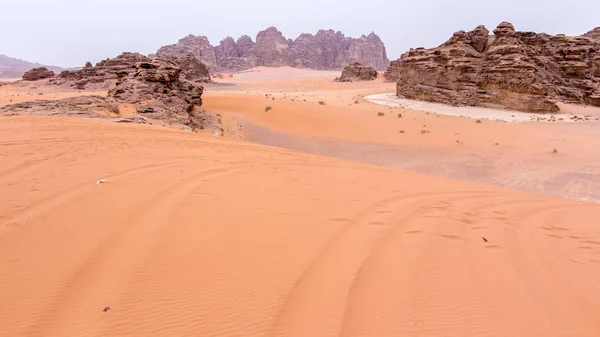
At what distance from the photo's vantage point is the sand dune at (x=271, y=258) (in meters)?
1.83

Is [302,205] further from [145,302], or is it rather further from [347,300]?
[145,302]

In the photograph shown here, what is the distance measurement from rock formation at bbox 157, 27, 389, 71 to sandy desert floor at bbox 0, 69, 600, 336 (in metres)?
80.2

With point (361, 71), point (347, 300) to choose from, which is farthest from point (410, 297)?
point (361, 71)

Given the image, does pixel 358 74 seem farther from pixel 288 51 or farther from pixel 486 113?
pixel 288 51

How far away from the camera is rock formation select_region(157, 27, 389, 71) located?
83062 millimetres

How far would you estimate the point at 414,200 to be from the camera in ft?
14.3

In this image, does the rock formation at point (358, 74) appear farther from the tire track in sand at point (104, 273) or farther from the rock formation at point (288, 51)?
the tire track in sand at point (104, 273)

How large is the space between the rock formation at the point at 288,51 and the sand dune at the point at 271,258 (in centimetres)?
8108

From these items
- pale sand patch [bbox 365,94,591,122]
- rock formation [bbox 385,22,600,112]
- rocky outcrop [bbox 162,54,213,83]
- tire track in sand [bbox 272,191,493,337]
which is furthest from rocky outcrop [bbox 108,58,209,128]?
rocky outcrop [bbox 162,54,213,83]

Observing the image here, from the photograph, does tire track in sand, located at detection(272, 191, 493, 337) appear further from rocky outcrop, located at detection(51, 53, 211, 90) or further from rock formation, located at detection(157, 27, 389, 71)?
rock formation, located at detection(157, 27, 389, 71)

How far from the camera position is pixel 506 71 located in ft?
68.9

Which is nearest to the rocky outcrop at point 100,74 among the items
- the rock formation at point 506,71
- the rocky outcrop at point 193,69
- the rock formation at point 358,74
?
the rocky outcrop at point 193,69

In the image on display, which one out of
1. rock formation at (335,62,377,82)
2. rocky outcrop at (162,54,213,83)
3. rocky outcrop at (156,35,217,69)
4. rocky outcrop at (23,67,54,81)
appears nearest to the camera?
rocky outcrop at (23,67,54,81)

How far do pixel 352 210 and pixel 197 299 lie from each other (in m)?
2.08
